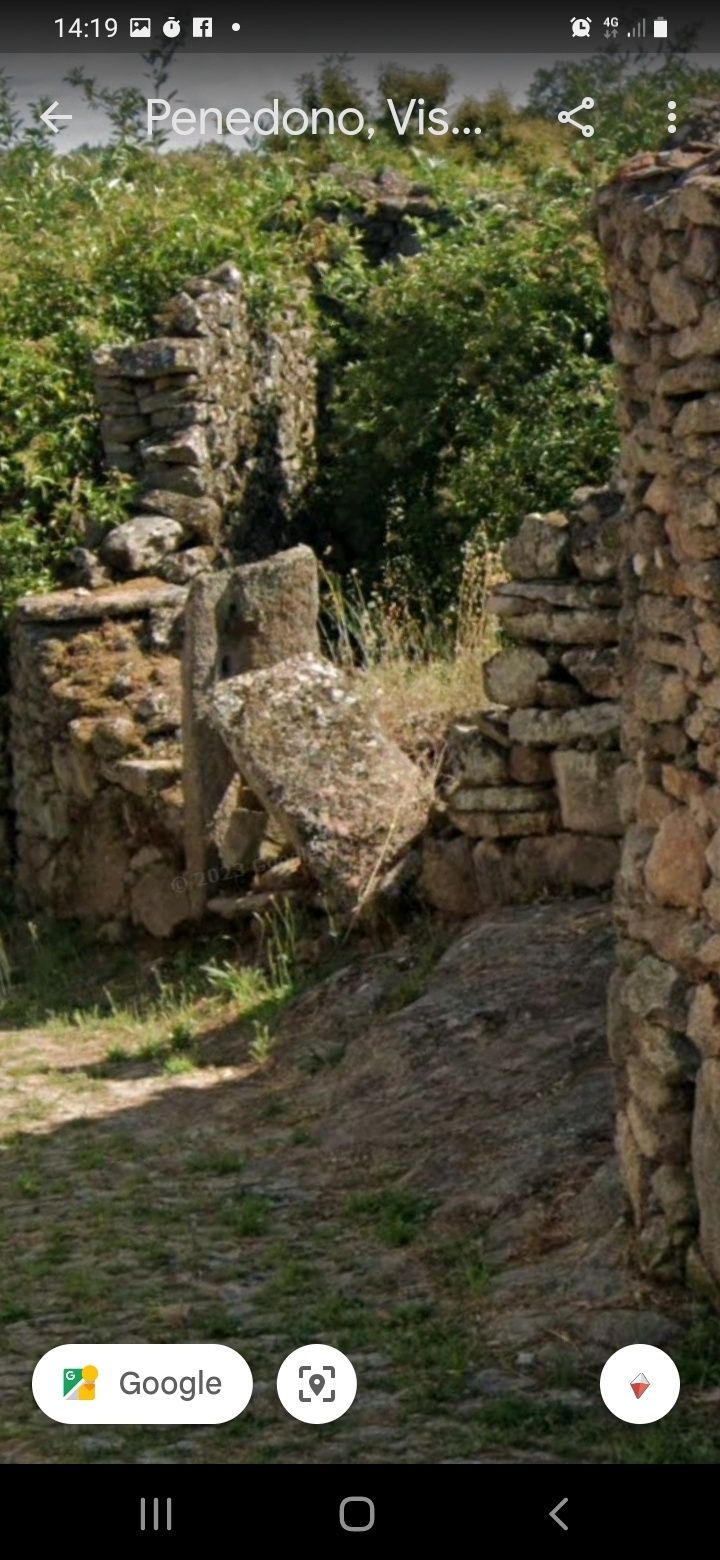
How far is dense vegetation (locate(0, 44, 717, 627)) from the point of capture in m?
11.8

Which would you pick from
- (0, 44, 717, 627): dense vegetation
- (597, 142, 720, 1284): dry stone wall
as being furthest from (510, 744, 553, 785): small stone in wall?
(597, 142, 720, 1284): dry stone wall

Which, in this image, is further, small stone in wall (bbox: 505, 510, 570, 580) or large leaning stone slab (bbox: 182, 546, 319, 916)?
large leaning stone slab (bbox: 182, 546, 319, 916)

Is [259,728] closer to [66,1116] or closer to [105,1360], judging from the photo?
[66,1116]

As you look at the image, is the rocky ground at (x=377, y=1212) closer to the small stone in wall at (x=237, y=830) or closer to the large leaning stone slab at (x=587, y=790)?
the large leaning stone slab at (x=587, y=790)

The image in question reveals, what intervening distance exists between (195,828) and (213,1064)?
1.82 metres

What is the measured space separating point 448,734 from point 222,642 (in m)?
1.13

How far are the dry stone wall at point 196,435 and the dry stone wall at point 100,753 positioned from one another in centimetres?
37

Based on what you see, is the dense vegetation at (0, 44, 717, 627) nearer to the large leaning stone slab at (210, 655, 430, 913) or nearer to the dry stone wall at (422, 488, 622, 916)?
the large leaning stone slab at (210, 655, 430, 913)

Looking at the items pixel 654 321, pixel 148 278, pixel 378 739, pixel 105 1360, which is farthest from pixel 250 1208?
pixel 148 278

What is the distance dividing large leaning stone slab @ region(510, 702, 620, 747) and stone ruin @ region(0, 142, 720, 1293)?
11 mm

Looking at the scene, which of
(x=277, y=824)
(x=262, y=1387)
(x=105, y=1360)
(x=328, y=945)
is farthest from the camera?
(x=277, y=824)

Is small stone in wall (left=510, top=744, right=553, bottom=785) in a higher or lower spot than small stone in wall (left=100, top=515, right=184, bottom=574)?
lower
